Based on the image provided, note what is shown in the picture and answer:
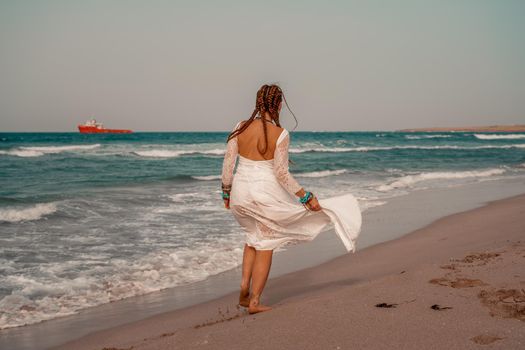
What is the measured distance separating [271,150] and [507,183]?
1572cm

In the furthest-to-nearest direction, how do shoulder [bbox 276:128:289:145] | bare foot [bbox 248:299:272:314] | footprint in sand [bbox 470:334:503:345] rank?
bare foot [bbox 248:299:272:314] → shoulder [bbox 276:128:289:145] → footprint in sand [bbox 470:334:503:345]

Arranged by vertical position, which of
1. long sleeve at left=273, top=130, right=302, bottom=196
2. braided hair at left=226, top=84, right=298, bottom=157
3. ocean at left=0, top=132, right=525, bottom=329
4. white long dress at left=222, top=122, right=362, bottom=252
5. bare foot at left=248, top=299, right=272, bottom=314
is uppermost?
braided hair at left=226, top=84, right=298, bottom=157

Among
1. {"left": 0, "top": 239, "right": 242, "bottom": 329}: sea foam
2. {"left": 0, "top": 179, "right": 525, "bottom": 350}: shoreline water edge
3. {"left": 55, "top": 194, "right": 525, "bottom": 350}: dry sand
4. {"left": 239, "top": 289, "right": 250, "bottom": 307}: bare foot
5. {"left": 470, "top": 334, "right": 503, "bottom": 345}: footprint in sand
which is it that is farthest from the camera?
{"left": 0, "top": 239, "right": 242, "bottom": 329}: sea foam

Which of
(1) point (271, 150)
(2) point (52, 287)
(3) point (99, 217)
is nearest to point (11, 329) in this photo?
(2) point (52, 287)

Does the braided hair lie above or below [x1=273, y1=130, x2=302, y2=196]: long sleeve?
above

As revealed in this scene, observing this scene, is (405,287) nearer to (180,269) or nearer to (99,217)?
(180,269)

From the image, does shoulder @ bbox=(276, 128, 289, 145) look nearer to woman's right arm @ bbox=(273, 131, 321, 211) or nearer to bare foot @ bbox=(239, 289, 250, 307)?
woman's right arm @ bbox=(273, 131, 321, 211)

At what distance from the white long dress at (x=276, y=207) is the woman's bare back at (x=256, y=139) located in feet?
0.12

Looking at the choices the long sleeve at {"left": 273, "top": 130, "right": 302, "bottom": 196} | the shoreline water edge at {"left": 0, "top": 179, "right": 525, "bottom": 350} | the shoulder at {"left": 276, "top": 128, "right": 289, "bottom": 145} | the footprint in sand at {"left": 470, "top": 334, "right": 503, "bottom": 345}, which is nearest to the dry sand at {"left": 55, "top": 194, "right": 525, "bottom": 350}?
the footprint in sand at {"left": 470, "top": 334, "right": 503, "bottom": 345}

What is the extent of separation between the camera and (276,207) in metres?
4.14

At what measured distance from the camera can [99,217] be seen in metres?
11.2

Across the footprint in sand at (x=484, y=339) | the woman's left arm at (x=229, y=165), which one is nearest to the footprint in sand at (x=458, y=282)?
the footprint in sand at (x=484, y=339)

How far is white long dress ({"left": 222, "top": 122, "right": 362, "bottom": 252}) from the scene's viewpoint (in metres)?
4.11

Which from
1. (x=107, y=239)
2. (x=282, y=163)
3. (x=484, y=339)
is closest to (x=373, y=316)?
(x=484, y=339)
